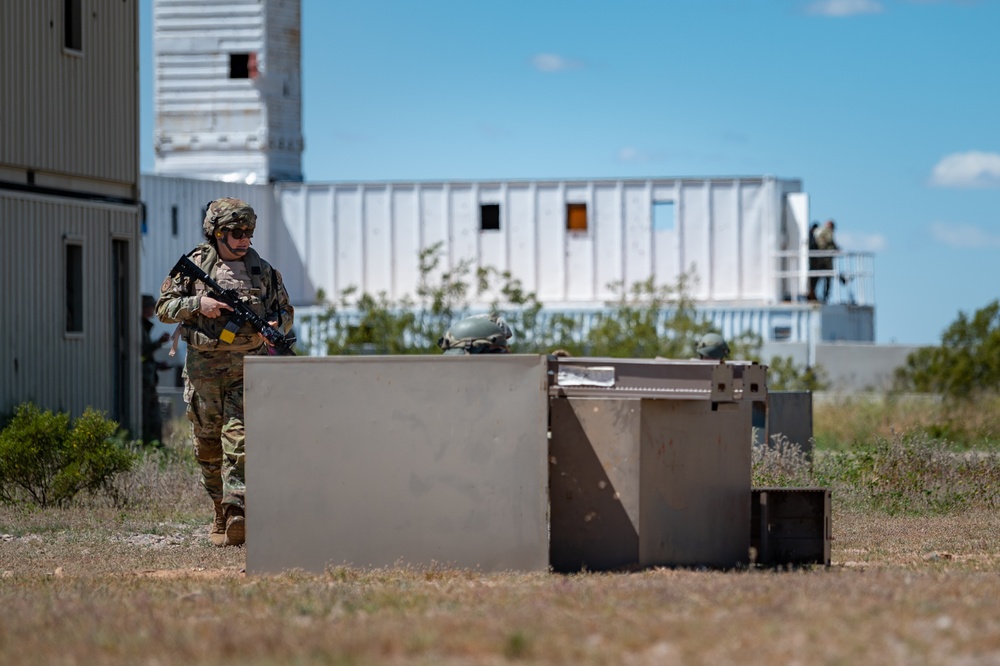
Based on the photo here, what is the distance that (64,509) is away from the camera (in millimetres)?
12688

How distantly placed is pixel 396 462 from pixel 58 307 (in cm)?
1095

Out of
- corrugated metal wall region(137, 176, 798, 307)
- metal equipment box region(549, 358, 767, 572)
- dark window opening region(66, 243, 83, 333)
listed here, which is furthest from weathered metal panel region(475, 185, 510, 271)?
metal equipment box region(549, 358, 767, 572)

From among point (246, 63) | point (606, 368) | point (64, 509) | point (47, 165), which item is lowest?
point (64, 509)

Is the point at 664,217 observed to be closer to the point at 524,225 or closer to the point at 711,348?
the point at 524,225

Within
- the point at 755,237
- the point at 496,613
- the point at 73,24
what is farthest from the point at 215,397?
the point at 755,237

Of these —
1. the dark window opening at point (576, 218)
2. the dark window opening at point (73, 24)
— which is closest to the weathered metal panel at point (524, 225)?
the dark window opening at point (576, 218)

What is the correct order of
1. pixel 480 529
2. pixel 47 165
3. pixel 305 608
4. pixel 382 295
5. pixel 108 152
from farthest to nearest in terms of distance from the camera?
pixel 382 295, pixel 108 152, pixel 47 165, pixel 480 529, pixel 305 608

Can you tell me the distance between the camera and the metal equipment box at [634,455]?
25.4ft

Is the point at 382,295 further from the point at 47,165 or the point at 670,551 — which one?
the point at 670,551

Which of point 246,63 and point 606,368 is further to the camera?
point 246,63

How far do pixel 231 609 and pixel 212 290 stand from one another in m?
3.58

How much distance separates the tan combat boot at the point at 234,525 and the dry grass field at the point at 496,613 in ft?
0.88

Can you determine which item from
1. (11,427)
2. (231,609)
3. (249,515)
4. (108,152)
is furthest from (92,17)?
(231,609)

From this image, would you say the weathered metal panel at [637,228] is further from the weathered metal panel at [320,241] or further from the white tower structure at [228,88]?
the white tower structure at [228,88]
